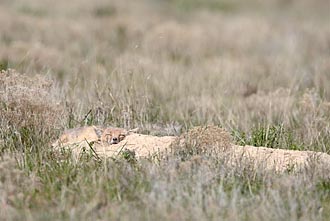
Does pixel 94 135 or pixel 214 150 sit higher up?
pixel 94 135

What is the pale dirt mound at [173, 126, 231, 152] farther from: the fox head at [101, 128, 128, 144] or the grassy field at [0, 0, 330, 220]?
the fox head at [101, 128, 128, 144]

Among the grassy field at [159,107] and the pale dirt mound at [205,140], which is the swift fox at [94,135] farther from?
the pale dirt mound at [205,140]

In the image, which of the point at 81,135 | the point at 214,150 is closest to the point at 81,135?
the point at 81,135

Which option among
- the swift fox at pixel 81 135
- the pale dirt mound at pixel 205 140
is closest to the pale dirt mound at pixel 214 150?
the pale dirt mound at pixel 205 140

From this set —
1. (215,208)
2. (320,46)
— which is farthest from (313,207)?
(320,46)

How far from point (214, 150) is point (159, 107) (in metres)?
2.40

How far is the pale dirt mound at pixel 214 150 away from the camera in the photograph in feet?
20.4

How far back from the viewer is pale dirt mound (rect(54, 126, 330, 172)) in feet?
20.4

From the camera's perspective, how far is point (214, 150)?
635cm

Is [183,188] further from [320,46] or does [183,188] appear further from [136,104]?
[320,46]

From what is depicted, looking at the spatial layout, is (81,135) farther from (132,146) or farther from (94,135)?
(132,146)

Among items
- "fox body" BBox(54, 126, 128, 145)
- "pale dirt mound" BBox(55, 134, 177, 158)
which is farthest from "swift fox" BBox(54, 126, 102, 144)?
"pale dirt mound" BBox(55, 134, 177, 158)

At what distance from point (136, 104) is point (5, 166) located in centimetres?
270

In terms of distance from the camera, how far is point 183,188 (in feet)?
18.0
